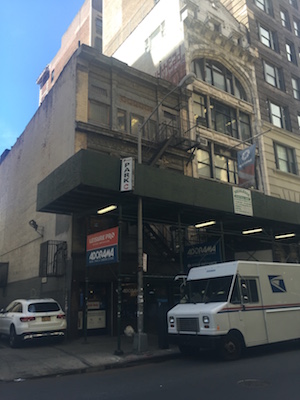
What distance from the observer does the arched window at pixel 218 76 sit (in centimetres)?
2481

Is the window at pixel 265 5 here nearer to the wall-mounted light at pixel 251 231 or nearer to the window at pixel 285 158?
the window at pixel 285 158

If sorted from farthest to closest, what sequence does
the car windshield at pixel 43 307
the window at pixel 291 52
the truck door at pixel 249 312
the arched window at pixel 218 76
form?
the window at pixel 291 52
the arched window at pixel 218 76
the car windshield at pixel 43 307
the truck door at pixel 249 312

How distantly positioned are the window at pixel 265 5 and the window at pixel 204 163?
17.0m

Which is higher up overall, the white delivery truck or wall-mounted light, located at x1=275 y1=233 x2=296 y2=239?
wall-mounted light, located at x1=275 y1=233 x2=296 y2=239

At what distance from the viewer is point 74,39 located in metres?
55.0

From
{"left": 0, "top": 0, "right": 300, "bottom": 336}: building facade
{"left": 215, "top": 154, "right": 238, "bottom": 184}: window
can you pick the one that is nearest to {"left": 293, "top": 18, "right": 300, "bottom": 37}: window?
{"left": 0, "top": 0, "right": 300, "bottom": 336}: building facade

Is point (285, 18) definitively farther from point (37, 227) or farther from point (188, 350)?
point (188, 350)

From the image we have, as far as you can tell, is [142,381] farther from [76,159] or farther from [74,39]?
[74,39]

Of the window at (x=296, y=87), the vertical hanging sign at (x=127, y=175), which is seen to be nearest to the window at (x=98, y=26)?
the window at (x=296, y=87)

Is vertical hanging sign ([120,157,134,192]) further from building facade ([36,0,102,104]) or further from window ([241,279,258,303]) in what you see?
building facade ([36,0,102,104])

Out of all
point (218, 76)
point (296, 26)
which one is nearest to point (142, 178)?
point (218, 76)

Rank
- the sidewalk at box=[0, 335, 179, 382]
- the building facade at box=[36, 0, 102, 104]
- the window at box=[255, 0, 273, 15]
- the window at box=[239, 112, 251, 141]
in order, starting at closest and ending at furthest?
the sidewalk at box=[0, 335, 179, 382] < the window at box=[239, 112, 251, 141] < the window at box=[255, 0, 273, 15] < the building facade at box=[36, 0, 102, 104]

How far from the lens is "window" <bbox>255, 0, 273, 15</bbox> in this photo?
31.4m

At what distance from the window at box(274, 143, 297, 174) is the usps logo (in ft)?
55.1
